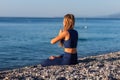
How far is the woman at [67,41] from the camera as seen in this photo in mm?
12804

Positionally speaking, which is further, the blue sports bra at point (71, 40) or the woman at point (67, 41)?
the blue sports bra at point (71, 40)

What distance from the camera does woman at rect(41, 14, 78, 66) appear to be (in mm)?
12804

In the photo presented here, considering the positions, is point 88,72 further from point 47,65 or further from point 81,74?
point 47,65

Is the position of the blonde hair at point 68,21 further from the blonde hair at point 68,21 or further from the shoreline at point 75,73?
the shoreline at point 75,73

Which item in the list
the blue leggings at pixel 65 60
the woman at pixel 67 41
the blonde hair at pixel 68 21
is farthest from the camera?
the blue leggings at pixel 65 60

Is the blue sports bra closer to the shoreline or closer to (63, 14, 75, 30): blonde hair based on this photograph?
(63, 14, 75, 30): blonde hair

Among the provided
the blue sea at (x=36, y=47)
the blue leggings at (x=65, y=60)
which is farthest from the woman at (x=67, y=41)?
the blue sea at (x=36, y=47)

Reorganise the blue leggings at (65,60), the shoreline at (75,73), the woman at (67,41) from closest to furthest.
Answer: the shoreline at (75,73) < the woman at (67,41) < the blue leggings at (65,60)

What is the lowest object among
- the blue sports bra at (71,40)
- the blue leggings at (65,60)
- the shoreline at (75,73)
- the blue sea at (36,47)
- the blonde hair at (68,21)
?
the blue sea at (36,47)

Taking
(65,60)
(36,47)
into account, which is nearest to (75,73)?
(65,60)

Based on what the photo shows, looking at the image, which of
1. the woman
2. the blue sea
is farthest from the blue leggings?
the blue sea

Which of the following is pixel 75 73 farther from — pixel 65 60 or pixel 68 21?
pixel 68 21

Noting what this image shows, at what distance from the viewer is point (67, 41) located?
13.1m

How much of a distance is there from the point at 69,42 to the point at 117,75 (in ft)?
7.89
